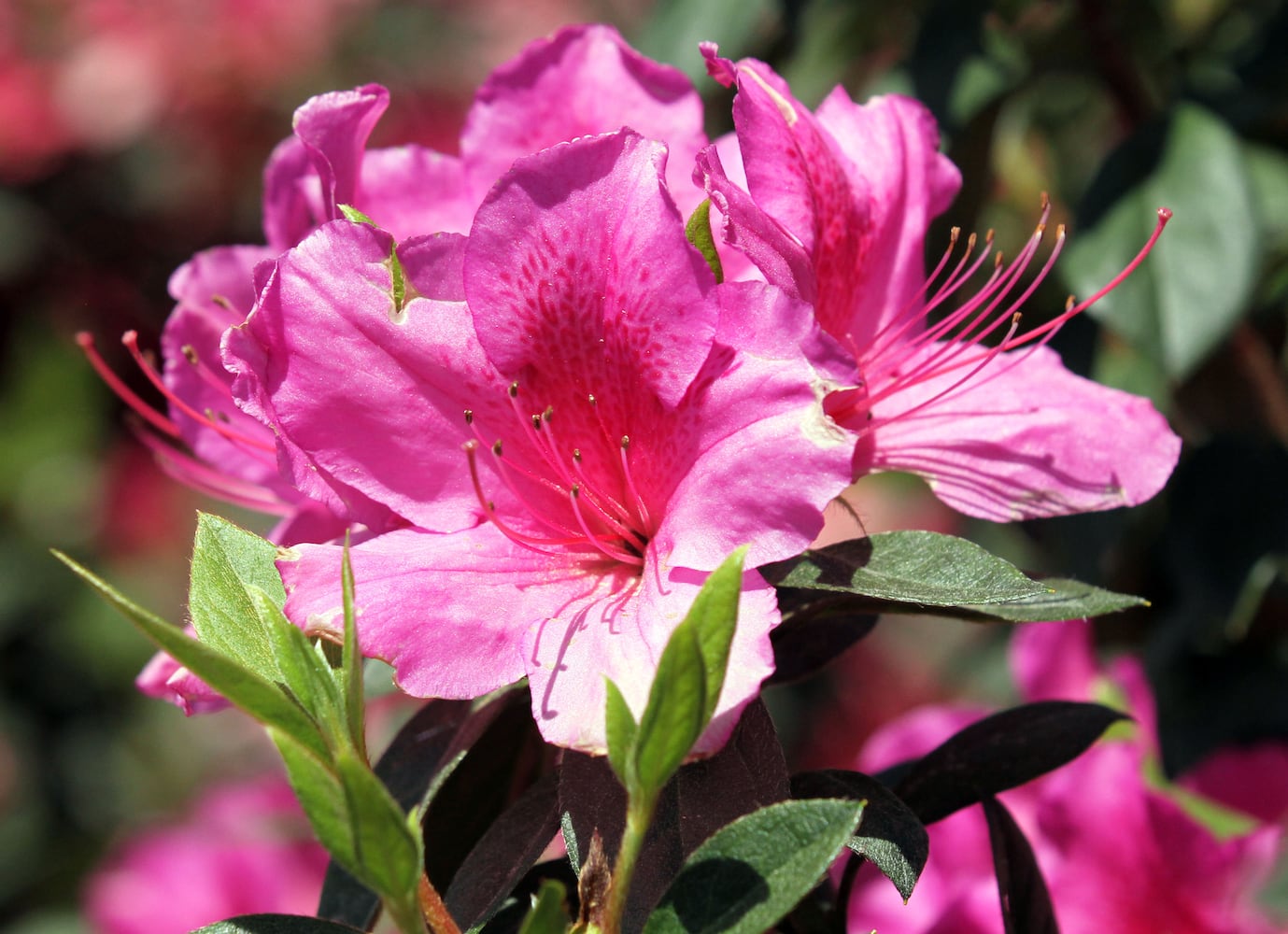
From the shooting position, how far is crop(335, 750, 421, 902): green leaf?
530 millimetres

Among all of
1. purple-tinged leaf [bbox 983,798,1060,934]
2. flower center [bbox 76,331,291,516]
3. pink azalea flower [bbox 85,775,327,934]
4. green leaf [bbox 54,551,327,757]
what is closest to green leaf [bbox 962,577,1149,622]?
purple-tinged leaf [bbox 983,798,1060,934]

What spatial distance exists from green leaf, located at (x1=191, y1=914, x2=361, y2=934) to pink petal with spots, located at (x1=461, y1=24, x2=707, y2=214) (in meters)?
0.44

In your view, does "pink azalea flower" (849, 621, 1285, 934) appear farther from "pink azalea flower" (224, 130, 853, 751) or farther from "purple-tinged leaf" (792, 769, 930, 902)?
"pink azalea flower" (224, 130, 853, 751)

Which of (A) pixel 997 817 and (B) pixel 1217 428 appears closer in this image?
(A) pixel 997 817

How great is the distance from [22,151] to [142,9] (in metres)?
0.40

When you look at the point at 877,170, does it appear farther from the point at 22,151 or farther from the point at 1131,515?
the point at 22,151

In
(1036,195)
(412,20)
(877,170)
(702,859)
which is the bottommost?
(412,20)

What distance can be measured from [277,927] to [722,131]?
0.97 meters

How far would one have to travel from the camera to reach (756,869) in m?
0.60

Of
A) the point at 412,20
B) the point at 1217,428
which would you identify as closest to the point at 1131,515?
the point at 1217,428

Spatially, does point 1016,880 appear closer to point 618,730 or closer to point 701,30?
point 618,730

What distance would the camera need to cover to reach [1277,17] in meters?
1.37

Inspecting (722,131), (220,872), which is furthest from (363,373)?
(220,872)

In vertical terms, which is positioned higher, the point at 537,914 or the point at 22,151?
the point at 537,914
